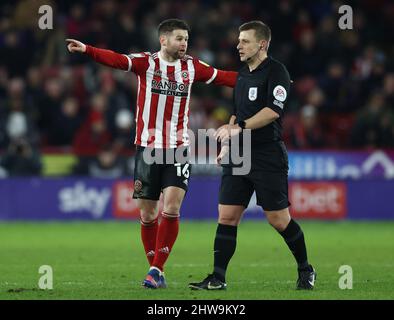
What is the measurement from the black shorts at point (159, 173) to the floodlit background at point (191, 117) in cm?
505

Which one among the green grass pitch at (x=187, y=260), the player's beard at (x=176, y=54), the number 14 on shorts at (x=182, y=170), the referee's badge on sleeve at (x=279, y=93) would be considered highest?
the player's beard at (x=176, y=54)

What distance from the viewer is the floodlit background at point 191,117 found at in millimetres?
17906

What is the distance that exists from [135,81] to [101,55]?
11228 mm

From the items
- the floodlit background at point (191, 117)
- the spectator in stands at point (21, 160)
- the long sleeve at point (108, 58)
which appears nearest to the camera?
the long sleeve at point (108, 58)

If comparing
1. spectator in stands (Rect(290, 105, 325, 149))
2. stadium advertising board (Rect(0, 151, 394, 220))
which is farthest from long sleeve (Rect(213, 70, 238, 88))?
spectator in stands (Rect(290, 105, 325, 149))

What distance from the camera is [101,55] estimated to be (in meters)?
9.12

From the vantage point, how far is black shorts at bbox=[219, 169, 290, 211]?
28.8 feet

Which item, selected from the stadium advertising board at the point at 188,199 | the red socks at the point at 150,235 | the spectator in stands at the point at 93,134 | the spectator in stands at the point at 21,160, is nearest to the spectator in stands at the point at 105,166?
the spectator in stands at the point at 93,134

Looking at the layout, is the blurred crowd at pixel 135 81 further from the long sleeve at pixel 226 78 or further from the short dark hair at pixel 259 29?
the short dark hair at pixel 259 29

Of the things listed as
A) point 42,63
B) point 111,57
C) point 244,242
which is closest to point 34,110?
point 42,63

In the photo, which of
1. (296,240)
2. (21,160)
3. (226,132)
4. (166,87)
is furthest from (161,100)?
(21,160)

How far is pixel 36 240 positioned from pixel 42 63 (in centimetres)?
701

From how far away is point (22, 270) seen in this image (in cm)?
1062
